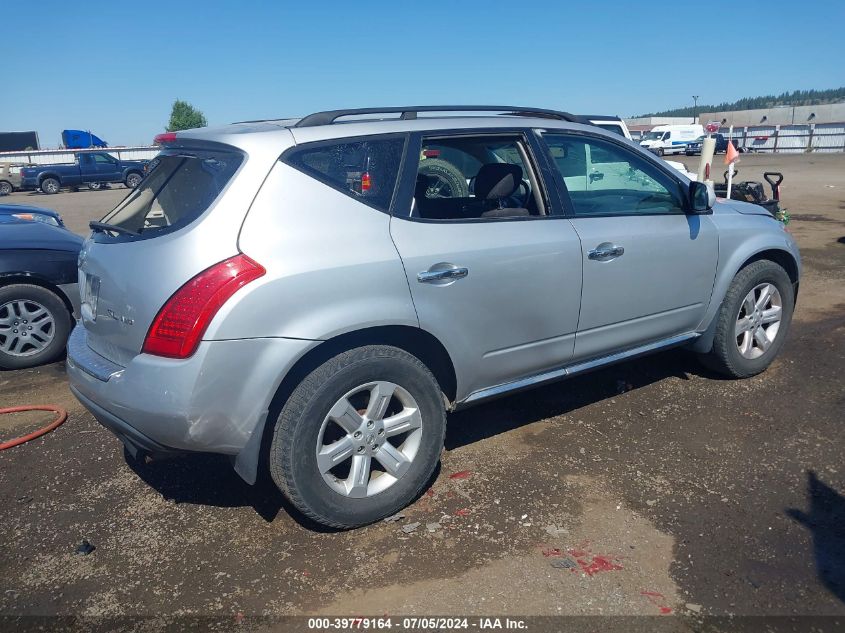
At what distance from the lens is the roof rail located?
3.18 metres

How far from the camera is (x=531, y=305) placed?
345cm

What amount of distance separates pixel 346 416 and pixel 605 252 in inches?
68.5

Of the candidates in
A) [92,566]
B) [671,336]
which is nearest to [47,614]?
[92,566]

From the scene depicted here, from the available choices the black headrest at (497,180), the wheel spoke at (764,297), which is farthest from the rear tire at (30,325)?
the wheel spoke at (764,297)

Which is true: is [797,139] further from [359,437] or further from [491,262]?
[359,437]

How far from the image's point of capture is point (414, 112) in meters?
3.51

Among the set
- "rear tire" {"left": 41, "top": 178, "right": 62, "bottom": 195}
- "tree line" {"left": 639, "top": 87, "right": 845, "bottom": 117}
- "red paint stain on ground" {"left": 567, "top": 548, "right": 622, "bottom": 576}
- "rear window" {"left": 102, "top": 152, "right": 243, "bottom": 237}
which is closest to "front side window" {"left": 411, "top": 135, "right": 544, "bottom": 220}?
"rear window" {"left": 102, "top": 152, "right": 243, "bottom": 237}

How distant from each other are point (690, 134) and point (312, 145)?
45.3m

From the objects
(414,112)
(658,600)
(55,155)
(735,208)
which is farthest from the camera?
(55,155)

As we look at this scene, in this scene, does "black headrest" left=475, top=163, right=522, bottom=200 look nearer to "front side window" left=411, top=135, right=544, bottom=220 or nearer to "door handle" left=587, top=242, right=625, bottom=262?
"front side window" left=411, top=135, right=544, bottom=220

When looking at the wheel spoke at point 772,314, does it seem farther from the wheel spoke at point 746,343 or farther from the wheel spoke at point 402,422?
the wheel spoke at point 402,422

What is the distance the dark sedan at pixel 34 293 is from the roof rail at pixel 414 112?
3.43 metres

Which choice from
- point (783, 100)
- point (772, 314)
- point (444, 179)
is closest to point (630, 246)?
point (444, 179)

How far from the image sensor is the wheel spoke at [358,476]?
305 cm
